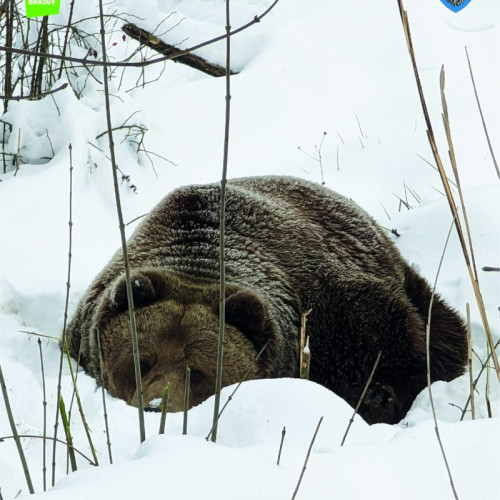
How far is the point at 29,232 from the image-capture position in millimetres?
6312

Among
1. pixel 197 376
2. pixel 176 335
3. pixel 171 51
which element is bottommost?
pixel 197 376

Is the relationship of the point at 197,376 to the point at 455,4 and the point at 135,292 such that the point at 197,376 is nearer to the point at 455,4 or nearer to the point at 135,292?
the point at 135,292

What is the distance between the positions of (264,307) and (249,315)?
3.8 inches

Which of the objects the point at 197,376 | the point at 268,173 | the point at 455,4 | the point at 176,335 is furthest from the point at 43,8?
the point at 455,4

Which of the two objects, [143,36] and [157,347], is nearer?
[157,347]

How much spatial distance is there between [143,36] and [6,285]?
229 inches

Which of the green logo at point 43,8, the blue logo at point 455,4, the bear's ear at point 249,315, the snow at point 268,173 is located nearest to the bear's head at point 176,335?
the bear's ear at point 249,315

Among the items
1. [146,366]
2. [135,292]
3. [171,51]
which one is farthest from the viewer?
[171,51]

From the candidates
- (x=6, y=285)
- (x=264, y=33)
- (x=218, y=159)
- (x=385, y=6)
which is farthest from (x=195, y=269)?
(x=385, y=6)

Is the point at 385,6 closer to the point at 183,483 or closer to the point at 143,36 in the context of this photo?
the point at 143,36

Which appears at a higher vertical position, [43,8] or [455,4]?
[455,4]

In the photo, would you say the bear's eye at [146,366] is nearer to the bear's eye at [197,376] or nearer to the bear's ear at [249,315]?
the bear's eye at [197,376]

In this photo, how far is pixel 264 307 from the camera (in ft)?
14.6

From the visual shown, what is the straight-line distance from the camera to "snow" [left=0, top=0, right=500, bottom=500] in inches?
80.7
